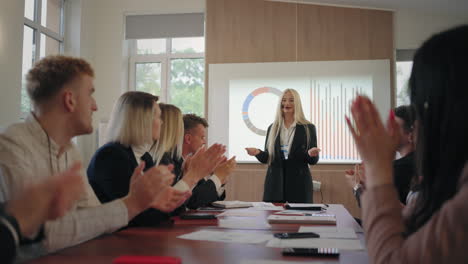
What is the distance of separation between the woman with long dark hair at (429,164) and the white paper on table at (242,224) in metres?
0.94

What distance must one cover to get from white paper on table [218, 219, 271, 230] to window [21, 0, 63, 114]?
365 cm

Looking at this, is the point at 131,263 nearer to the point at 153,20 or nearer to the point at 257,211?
the point at 257,211

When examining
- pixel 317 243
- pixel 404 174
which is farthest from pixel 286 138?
pixel 317 243

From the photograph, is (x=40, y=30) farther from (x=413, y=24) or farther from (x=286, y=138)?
(x=413, y=24)

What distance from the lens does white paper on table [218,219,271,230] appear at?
5.88 feet

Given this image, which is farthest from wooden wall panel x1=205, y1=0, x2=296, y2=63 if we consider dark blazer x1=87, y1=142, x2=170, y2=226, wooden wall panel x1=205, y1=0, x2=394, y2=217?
dark blazer x1=87, y1=142, x2=170, y2=226

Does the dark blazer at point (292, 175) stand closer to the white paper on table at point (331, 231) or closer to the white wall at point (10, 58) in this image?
the white paper on table at point (331, 231)

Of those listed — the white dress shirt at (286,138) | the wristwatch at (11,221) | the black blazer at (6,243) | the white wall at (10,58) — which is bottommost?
the black blazer at (6,243)

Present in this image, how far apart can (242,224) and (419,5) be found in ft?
14.3

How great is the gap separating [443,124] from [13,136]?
1262mm

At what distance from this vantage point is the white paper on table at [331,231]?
1559mm

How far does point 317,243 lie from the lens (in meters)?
1.41

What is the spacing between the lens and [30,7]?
5.11 meters

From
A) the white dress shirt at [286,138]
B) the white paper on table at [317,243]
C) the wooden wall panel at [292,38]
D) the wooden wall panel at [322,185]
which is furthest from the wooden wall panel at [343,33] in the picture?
the white paper on table at [317,243]
